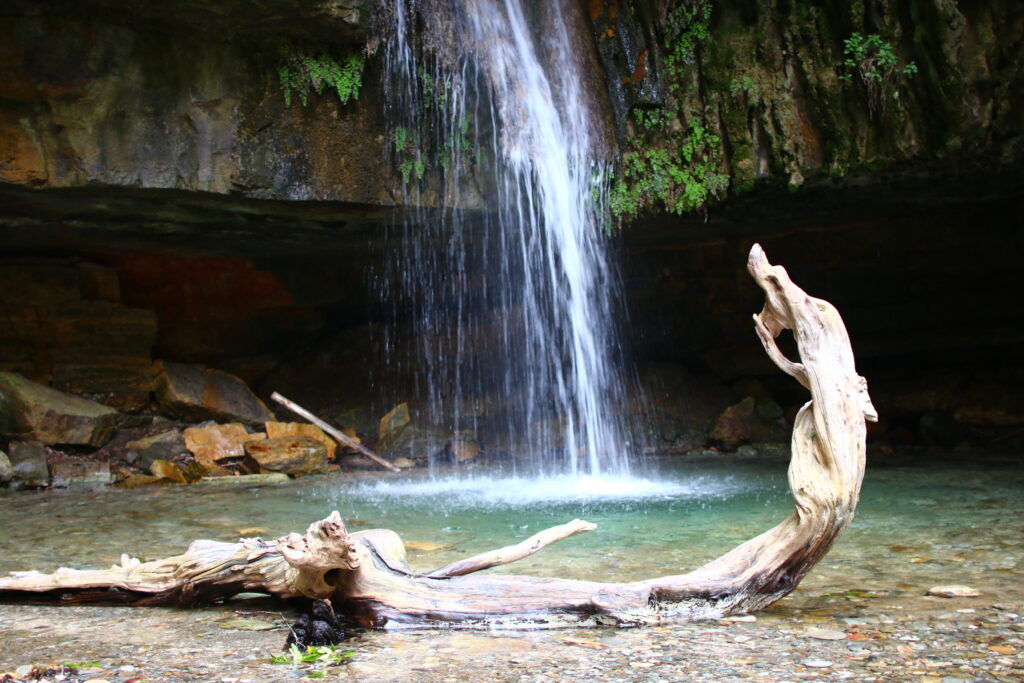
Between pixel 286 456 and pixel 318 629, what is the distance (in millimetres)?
6966

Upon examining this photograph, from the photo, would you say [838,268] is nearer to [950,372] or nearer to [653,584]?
[950,372]

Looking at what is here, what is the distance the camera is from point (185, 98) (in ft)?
26.3

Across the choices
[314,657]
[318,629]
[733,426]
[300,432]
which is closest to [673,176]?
[733,426]

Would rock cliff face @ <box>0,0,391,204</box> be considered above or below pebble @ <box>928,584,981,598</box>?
above

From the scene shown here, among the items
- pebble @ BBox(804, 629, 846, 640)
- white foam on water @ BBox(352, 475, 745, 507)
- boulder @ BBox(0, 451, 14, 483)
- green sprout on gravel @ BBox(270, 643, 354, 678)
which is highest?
boulder @ BBox(0, 451, 14, 483)

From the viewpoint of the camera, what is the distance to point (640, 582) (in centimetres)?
342

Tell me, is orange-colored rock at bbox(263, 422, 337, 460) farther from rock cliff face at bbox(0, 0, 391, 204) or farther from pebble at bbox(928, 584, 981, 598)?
pebble at bbox(928, 584, 981, 598)

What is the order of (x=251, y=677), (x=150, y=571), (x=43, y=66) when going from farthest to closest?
(x=43, y=66), (x=150, y=571), (x=251, y=677)

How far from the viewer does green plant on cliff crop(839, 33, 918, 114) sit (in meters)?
7.85

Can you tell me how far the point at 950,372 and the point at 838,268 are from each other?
2.18 metres

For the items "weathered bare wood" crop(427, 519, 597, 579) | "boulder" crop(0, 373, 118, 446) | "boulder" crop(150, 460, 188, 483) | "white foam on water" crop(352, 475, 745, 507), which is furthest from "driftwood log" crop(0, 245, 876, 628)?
"boulder" crop(0, 373, 118, 446)

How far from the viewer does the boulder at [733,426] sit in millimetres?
11527

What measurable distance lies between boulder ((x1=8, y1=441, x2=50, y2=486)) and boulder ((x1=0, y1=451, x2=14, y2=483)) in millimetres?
48

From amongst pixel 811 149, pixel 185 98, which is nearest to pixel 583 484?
pixel 811 149
